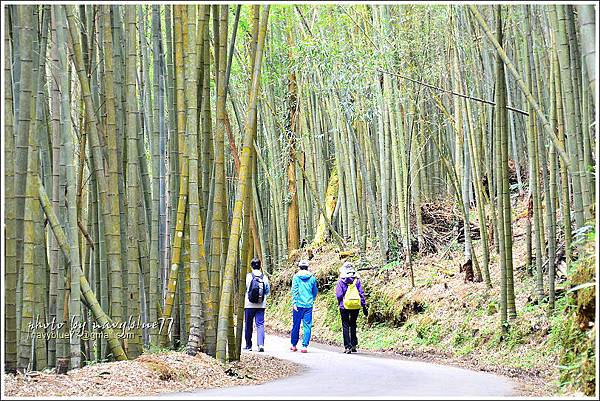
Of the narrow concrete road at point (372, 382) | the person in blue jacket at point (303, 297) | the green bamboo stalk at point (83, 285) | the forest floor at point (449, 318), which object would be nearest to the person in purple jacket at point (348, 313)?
the person in blue jacket at point (303, 297)

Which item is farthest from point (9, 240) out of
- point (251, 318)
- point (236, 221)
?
point (251, 318)

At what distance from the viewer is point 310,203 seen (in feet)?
55.2

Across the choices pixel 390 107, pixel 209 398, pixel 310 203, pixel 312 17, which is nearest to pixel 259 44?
pixel 209 398

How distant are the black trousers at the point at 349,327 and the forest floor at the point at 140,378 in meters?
3.06

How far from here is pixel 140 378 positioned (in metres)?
4.79

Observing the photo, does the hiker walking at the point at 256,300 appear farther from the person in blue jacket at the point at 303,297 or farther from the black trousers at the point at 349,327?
the black trousers at the point at 349,327

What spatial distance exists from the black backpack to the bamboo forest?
0.63 meters

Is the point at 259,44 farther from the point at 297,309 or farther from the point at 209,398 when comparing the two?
the point at 297,309

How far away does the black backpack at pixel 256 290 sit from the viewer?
8.64 metres

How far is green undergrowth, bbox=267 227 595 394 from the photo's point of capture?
190 inches

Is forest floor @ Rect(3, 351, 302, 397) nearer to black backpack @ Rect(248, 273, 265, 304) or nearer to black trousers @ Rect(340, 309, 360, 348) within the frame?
black backpack @ Rect(248, 273, 265, 304)

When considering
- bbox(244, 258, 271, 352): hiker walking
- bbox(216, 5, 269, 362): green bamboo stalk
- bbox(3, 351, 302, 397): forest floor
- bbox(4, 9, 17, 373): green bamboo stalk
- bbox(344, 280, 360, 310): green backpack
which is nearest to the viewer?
bbox(3, 351, 302, 397): forest floor

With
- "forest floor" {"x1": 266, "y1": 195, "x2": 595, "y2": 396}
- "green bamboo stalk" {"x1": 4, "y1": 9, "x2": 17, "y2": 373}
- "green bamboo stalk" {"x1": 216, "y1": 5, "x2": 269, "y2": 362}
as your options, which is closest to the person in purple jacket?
"forest floor" {"x1": 266, "y1": 195, "x2": 595, "y2": 396}

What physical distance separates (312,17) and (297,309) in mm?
6648
